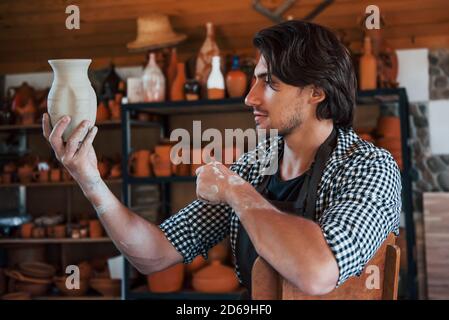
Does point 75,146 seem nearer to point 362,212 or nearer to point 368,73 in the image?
point 362,212

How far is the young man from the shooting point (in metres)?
0.89

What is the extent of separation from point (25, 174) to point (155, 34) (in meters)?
1.11

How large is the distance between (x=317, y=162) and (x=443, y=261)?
6.68 feet

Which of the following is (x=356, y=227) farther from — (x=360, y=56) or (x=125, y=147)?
(x=125, y=147)

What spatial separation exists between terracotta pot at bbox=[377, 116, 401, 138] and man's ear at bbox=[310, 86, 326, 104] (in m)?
1.74

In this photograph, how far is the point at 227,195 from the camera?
940mm

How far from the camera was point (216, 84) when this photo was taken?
2971 millimetres

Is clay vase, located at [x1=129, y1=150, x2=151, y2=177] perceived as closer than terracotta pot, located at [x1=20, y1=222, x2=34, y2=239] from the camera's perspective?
Yes

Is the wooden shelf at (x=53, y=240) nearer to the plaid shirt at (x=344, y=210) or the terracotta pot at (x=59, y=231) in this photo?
the terracotta pot at (x=59, y=231)

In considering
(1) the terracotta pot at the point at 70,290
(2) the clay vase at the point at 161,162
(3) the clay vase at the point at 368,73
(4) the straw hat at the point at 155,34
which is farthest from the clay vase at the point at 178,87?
(1) the terracotta pot at the point at 70,290

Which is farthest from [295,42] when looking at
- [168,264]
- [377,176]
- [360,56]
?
[360,56]

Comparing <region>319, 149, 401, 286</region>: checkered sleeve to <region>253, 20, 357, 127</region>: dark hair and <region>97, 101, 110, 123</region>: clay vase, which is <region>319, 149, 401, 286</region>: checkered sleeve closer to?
<region>253, 20, 357, 127</region>: dark hair

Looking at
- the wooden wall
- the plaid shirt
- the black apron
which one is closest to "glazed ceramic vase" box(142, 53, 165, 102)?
the wooden wall

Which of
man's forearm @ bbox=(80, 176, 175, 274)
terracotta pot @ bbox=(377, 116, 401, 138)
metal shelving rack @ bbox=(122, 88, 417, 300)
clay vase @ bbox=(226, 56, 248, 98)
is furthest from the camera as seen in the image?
clay vase @ bbox=(226, 56, 248, 98)
